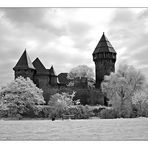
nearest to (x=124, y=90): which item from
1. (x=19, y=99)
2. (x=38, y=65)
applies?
(x=38, y=65)

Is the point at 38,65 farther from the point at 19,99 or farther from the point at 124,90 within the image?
the point at 124,90

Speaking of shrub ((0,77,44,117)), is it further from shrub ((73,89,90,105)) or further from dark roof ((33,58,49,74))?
shrub ((73,89,90,105))

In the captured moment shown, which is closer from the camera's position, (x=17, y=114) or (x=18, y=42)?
(x=18, y=42)

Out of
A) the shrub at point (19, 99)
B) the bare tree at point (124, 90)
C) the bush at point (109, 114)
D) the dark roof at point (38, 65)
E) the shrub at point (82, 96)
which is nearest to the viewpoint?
the dark roof at point (38, 65)

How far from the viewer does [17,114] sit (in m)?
11.8

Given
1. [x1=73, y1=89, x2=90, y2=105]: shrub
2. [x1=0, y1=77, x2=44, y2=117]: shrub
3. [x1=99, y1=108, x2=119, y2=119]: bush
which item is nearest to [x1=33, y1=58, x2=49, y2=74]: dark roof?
[x1=0, y1=77, x2=44, y2=117]: shrub

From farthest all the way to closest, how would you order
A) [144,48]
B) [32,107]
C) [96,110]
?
[96,110] < [32,107] < [144,48]

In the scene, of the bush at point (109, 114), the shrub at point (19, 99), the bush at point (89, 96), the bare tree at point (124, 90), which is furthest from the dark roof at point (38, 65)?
the bush at point (109, 114)

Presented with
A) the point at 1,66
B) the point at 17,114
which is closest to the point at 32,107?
the point at 17,114

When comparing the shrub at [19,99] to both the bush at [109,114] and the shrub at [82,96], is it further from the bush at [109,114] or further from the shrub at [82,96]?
the shrub at [82,96]
